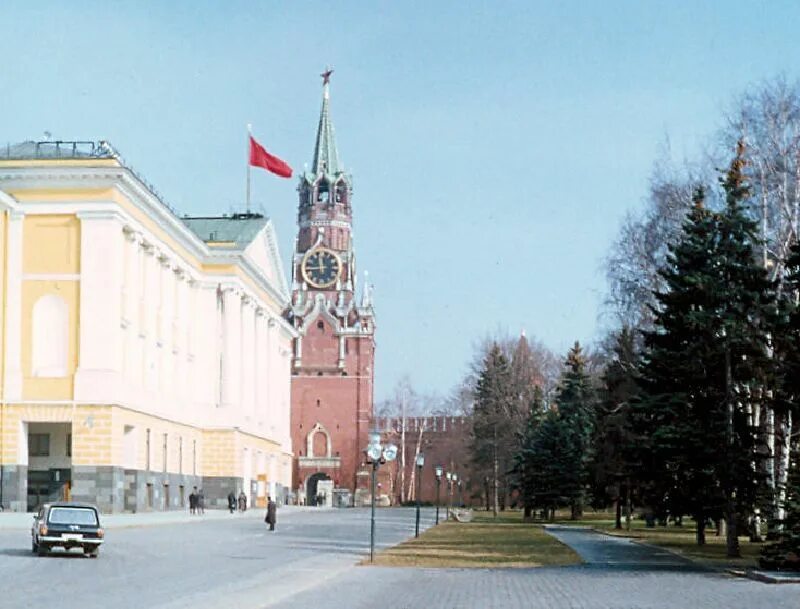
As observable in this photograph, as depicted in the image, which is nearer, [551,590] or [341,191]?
[551,590]

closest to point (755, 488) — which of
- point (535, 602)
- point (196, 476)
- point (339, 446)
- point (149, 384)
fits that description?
point (535, 602)

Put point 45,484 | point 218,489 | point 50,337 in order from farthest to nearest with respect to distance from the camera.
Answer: point 218,489
point 45,484
point 50,337

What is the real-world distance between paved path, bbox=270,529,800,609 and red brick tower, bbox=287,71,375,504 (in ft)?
359

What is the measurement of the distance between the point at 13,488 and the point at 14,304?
27.9 ft

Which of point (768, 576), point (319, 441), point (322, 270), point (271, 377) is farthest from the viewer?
point (322, 270)

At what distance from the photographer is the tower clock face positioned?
149875 millimetres

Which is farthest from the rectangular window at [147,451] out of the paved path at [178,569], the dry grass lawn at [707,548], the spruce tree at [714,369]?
the spruce tree at [714,369]

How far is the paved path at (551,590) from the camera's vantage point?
809 inches

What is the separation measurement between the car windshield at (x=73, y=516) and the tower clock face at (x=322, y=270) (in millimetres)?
117987

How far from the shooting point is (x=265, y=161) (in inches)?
3300

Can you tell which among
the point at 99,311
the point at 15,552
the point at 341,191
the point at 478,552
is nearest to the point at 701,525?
the point at 478,552

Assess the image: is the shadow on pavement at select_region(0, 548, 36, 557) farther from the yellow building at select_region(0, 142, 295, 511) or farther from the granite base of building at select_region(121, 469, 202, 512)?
the granite base of building at select_region(121, 469, 202, 512)

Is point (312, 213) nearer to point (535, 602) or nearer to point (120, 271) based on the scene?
point (120, 271)

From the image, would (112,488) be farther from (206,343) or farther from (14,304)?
(206,343)
